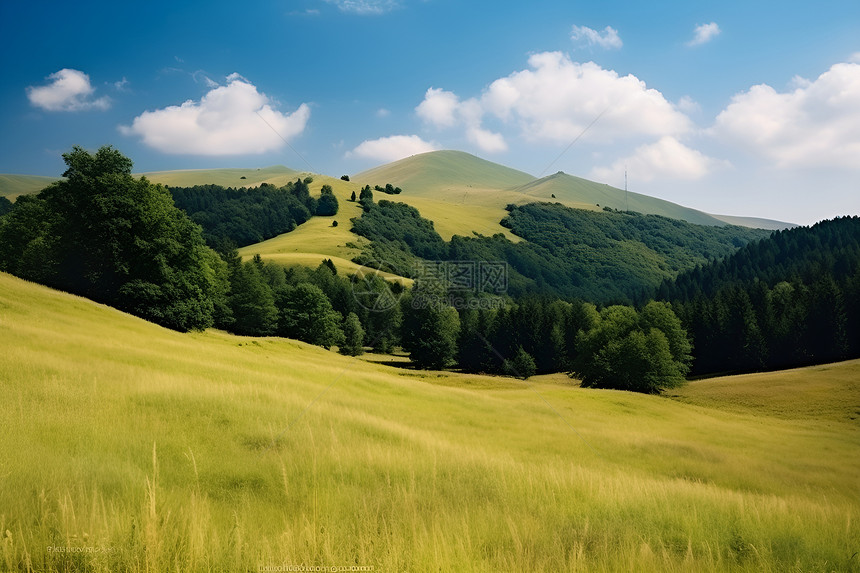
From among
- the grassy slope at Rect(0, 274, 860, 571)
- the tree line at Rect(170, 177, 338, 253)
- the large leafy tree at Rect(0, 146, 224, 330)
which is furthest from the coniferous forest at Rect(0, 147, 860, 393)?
the tree line at Rect(170, 177, 338, 253)

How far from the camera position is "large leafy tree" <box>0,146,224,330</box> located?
141ft

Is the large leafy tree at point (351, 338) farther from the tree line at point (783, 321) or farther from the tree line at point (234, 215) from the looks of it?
the tree line at point (234, 215)

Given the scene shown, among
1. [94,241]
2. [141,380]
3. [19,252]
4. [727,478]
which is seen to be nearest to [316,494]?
[141,380]

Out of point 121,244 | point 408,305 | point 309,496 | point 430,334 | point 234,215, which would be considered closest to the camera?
point 309,496

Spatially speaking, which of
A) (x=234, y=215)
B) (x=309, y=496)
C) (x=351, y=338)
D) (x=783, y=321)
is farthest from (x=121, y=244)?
(x=234, y=215)

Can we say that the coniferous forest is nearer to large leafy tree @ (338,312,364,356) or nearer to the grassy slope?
large leafy tree @ (338,312,364,356)

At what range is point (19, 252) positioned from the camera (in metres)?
58.4

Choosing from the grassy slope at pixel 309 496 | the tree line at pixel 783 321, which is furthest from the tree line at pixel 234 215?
the grassy slope at pixel 309 496

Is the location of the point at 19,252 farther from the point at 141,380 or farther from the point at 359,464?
the point at 359,464

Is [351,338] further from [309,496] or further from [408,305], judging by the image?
[309,496]

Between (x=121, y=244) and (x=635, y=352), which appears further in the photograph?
(x=635, y=352)

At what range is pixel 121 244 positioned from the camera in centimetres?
4450

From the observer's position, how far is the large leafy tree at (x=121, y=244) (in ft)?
141

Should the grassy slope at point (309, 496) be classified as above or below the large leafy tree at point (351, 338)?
above
